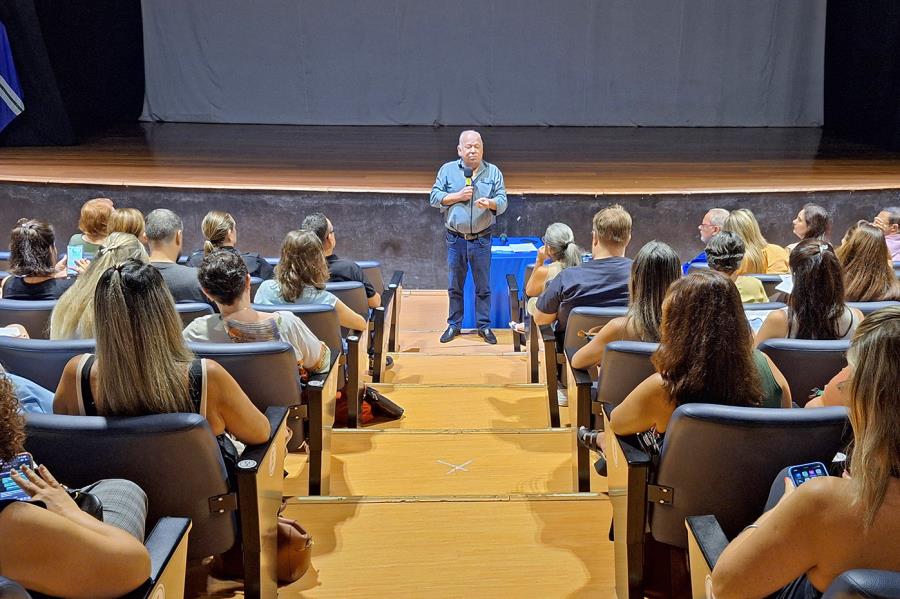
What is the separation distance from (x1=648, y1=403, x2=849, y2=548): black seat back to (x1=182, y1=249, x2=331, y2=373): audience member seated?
137 centimetres

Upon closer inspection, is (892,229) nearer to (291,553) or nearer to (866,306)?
(866,306)

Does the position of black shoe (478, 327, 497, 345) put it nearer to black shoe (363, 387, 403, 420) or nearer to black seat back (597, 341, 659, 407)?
black shoe (363, 387, 403, 420)

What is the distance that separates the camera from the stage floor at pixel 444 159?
6867 mm

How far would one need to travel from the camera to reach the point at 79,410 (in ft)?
6.15

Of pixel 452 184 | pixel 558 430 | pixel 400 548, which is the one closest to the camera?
pixel 400 548

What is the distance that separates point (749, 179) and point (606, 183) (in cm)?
133

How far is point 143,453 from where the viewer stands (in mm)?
1719

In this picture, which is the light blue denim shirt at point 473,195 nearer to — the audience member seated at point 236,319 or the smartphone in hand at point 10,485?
the audience member seated at point 236,319

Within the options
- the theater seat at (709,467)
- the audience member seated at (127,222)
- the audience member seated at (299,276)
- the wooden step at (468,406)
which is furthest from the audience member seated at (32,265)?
the theater seat at (709,467)

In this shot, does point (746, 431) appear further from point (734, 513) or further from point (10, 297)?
point (10, 297)

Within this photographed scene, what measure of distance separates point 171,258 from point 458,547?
2.17 m

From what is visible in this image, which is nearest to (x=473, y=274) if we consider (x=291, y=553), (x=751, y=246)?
(x=751, y=246)

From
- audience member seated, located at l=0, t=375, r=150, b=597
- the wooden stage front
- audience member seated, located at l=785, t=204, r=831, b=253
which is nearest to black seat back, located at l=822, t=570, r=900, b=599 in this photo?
audience member seated, located at l=0, t=375, r=150, b=597

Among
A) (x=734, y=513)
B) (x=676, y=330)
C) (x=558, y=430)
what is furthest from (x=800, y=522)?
(x=558, y=430)
